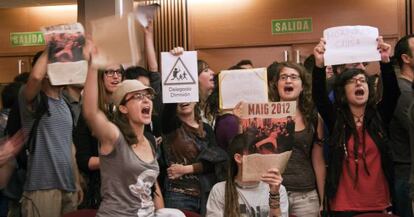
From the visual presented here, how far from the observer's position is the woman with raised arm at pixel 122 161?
9.09 feet

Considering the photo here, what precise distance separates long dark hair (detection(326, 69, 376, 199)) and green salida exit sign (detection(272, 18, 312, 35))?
14.2 feet

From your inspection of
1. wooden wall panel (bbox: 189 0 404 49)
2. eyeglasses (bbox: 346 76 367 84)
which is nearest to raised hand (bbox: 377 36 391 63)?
eyeglasses (bbox: 346 76 367 84)

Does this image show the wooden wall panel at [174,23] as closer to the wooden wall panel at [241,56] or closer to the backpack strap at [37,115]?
the wooden wall panel at [241,56]

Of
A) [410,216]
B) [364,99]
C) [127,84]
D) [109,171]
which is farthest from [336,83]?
[109,171]

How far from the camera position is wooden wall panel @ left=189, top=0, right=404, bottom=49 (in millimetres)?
7848

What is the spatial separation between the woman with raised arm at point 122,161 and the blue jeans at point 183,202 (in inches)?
25.6

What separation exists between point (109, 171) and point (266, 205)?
3.08 feet

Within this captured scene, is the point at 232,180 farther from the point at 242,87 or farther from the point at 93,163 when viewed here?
the point at 93,163

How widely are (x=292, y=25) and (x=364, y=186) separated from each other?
4.79 meters

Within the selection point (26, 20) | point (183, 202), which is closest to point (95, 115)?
point (183, 202)

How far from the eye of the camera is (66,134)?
3775 mm

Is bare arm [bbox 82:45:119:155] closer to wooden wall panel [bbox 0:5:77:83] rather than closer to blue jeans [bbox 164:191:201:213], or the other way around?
blue jeans [bbox 164:191:201:213]

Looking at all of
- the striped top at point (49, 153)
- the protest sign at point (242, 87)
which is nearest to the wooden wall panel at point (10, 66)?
the striped top at point (49, 153)

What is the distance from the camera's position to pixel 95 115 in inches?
109
